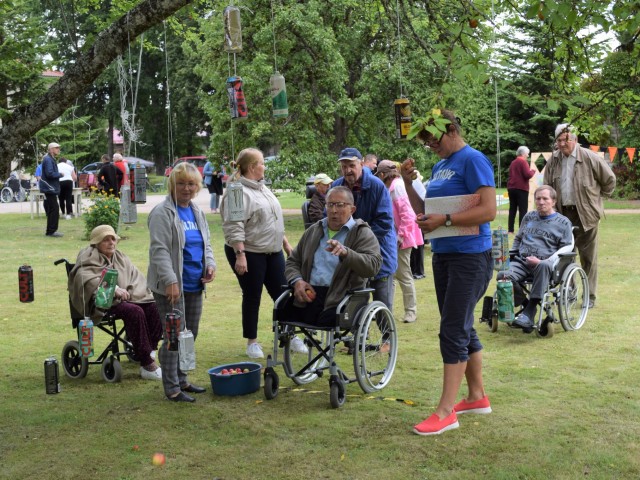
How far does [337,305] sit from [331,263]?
36cm

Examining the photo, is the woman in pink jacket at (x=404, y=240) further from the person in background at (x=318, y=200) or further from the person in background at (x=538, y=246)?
the person in background at (x=538, y=246)

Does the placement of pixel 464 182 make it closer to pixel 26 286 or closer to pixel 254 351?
pixel 254 351

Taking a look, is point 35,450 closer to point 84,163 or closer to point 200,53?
point 200,53

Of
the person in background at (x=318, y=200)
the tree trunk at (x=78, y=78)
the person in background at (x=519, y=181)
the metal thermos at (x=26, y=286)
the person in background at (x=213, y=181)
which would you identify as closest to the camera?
the tree trunk at (x=78, y=78)

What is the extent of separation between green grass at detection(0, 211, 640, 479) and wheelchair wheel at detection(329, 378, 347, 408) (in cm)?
7

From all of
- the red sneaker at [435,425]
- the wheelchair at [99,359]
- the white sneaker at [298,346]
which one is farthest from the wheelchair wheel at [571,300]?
the wheelchair at [99,359]

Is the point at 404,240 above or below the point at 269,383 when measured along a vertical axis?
above

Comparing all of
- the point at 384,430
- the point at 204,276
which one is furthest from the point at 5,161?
the point at 384,430

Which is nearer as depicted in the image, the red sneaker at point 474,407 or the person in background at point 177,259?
the red sneaker at point 474,407

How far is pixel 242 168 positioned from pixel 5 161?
2180 millimetres

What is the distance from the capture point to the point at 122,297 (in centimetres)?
631

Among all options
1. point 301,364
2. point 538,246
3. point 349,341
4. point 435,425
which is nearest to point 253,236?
point 301,364

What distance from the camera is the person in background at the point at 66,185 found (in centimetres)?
Answer: 1945

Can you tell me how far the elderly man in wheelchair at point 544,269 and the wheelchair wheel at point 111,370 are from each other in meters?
3.33
